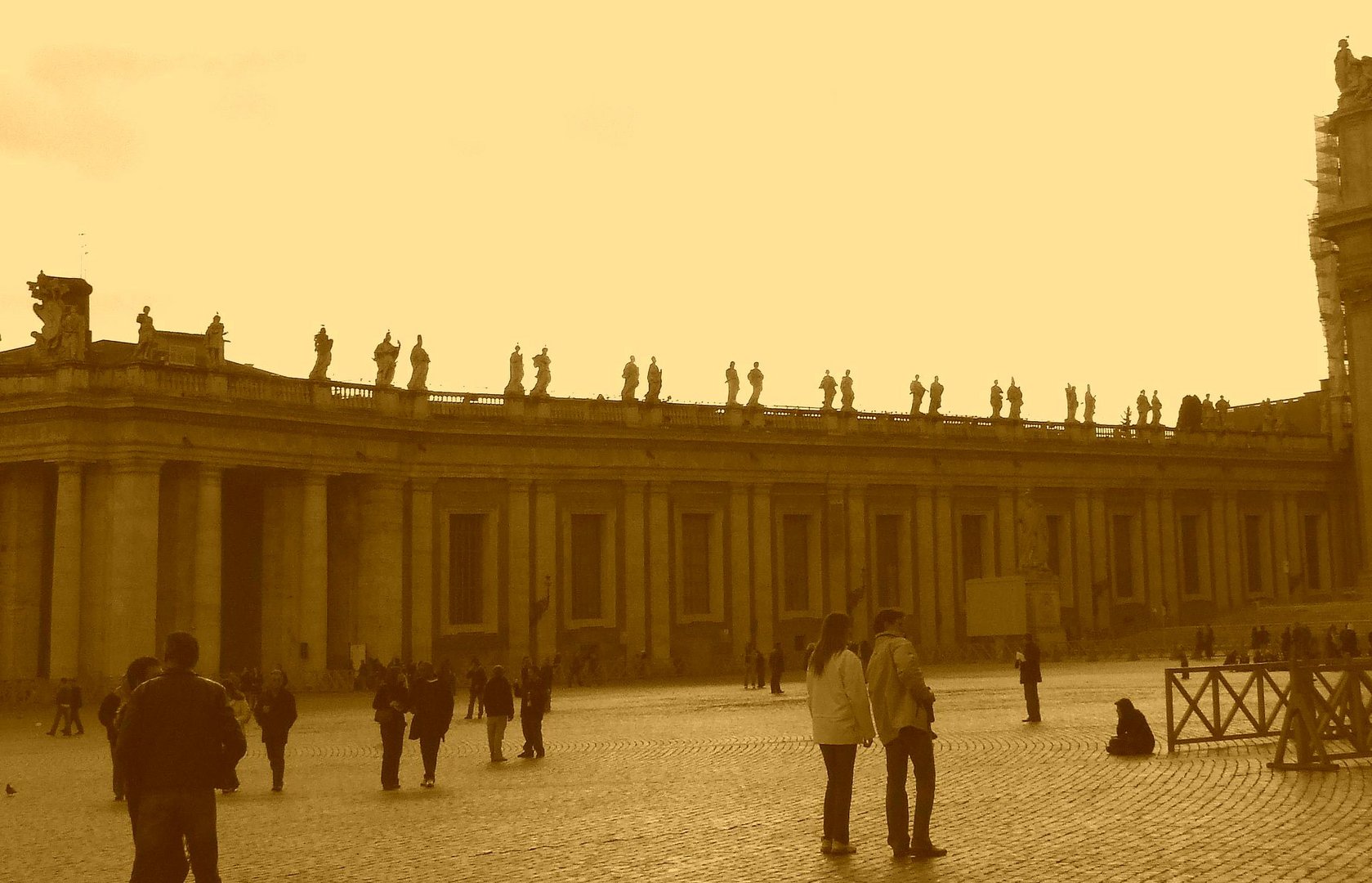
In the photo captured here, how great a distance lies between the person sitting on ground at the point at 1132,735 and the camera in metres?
18.8

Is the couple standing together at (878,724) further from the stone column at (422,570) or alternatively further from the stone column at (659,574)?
the stone column at (659,574)

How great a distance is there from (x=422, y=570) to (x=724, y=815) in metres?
37.4

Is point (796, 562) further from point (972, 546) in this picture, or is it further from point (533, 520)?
point (533, 520)

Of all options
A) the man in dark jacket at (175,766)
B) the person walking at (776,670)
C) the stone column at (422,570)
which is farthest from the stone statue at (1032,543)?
the man in dark jacket at (175,766)

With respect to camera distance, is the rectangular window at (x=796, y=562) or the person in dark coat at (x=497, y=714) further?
the rectangular window at (x=796, y=562)

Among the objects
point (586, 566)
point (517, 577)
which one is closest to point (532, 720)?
point (517, 577)

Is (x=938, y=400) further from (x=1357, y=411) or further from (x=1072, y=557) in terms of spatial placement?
(x=1357, y=411)

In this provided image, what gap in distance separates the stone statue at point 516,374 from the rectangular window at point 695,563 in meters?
7.77

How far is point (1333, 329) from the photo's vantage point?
83312mm

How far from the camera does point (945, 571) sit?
61.3m

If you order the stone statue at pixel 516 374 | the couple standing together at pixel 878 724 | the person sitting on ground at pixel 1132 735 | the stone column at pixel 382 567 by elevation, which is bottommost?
the person sitting on ground at pixel 1132 735

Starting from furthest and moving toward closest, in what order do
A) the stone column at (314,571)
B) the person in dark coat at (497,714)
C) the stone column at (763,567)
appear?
the stone column at (763,567) → the stone column at (314,571) → the person in dark coat at (497,714)

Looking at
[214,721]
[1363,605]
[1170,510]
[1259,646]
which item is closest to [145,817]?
[214,721]

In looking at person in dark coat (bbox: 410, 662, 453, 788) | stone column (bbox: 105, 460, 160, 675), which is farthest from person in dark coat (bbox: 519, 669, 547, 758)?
stone column (bbox: 105, 460, 160, 675)
